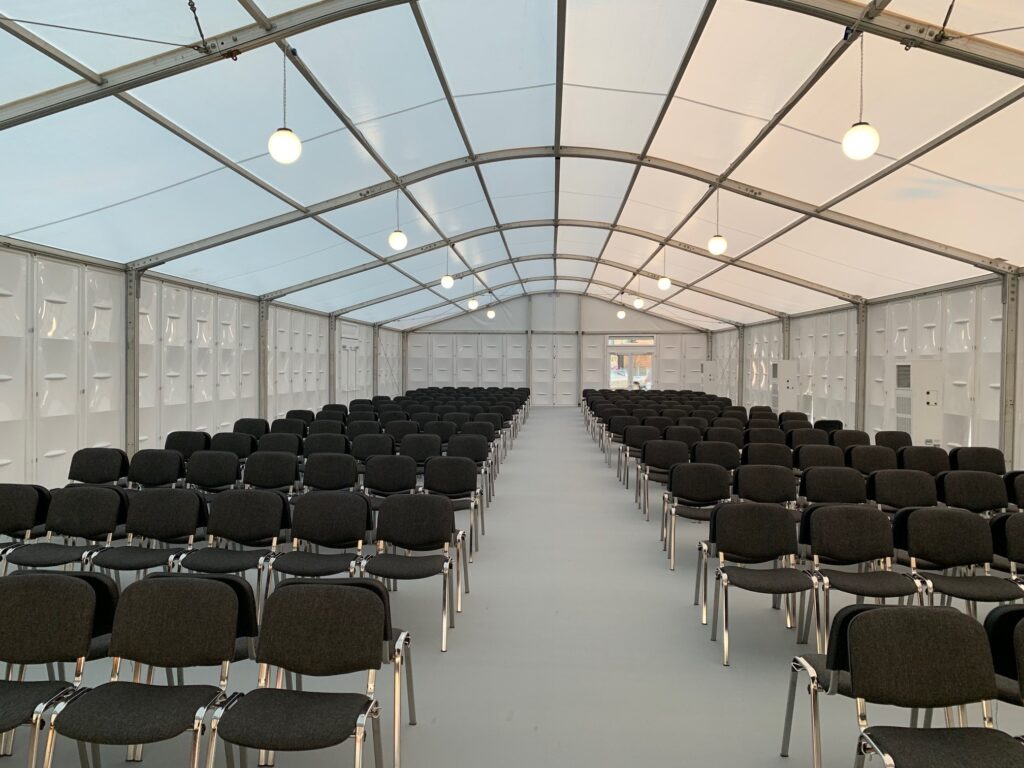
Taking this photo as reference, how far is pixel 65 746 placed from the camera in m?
3.25

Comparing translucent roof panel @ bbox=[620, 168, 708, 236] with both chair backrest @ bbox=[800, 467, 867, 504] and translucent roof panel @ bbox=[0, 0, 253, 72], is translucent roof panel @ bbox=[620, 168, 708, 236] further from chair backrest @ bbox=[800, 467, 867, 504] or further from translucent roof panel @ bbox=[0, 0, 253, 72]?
translucent roof panel @ bbox=[0, 0, 253, 72]

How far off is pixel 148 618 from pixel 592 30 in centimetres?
738

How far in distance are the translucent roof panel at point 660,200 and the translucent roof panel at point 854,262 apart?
6.43ft

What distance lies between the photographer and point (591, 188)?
1357 centimetres

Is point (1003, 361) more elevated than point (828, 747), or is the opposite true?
point (1003, 361)

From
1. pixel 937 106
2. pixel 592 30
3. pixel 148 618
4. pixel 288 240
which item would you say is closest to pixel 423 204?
pixel 288 240

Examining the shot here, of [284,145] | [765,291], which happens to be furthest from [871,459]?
[765,291]

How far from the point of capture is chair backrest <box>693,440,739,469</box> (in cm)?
816

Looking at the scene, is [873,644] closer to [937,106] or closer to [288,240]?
[937,106]

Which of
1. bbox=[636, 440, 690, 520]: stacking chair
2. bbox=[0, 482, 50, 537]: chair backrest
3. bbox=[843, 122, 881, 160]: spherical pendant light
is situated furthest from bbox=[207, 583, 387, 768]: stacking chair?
bbox=[636, 440, 690, 520]: stacking chair

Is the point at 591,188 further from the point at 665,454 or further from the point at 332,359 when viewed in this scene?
the point at 332,359

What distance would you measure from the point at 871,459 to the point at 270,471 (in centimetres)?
706

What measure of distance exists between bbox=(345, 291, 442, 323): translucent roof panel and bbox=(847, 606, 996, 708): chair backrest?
62.6 feet

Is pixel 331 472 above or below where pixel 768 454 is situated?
below
